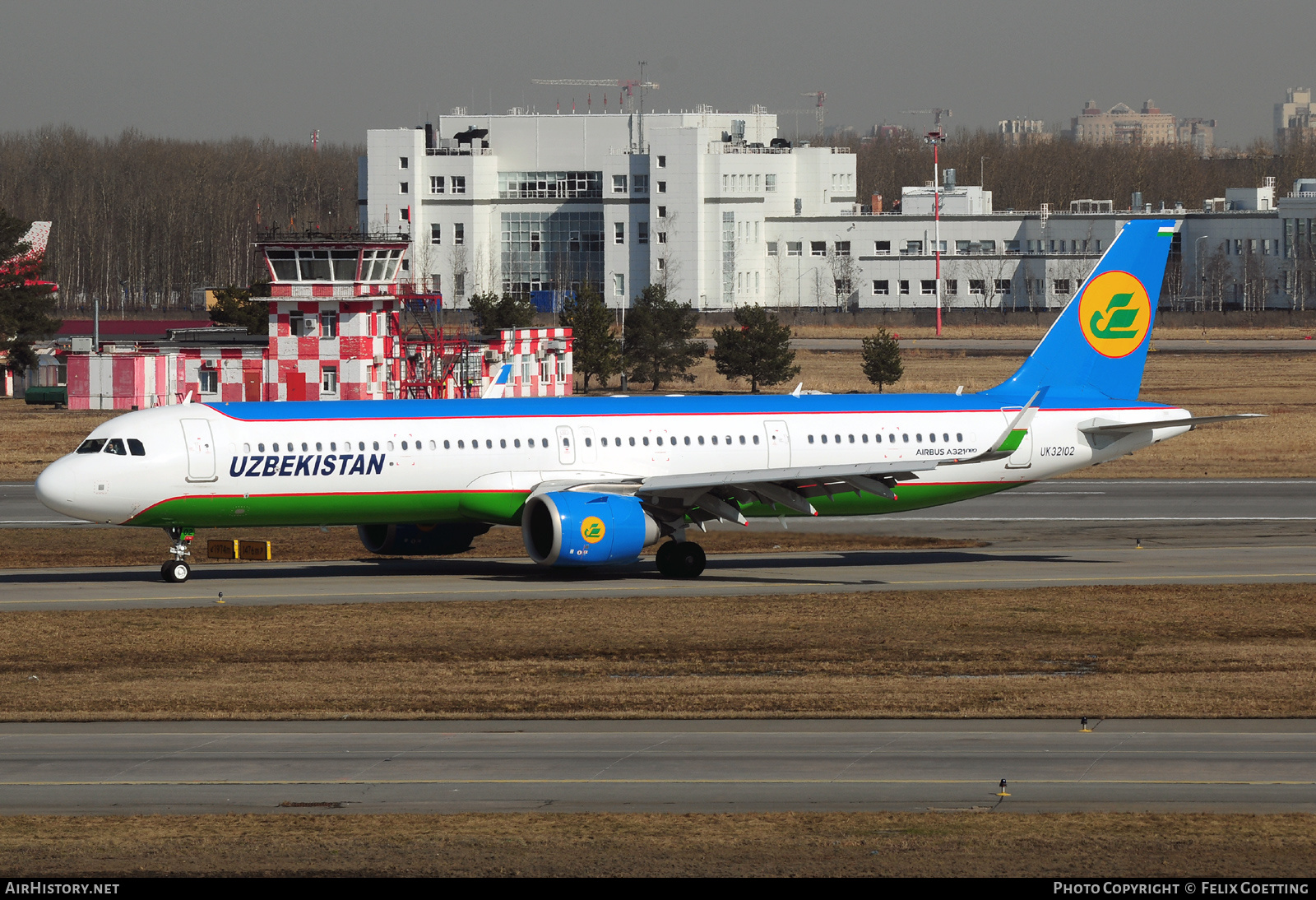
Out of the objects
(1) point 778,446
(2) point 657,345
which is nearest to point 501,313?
(2) point 657,345

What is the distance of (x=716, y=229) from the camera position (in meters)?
183

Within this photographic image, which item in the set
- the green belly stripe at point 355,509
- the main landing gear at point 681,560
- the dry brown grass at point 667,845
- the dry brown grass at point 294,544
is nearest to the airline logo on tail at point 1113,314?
the dry brown grass at point 294,544

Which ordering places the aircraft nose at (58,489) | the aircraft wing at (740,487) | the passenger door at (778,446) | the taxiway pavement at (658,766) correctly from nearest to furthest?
the taxiway pavement at (658,766)
the aircraft nose at (58,489)
the aircraft wing at (740,487)
the passenger door at (778,446)

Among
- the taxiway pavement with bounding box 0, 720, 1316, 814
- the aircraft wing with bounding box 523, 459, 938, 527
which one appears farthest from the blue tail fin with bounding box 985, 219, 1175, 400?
the taxiway pavement with bounding box 0, 720, 1316, 814

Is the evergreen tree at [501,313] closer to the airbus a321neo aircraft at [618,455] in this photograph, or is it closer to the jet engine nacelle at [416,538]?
the airbus a321neo aircraft at [618,455]

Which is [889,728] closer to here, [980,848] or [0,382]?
[980,848]

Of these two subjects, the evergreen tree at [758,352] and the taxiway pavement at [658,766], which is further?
the evergreen tree at [758,352]

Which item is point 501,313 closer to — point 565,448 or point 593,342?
point 593,342

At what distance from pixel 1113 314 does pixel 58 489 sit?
26956 millimetres

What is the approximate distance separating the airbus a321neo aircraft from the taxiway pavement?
13.3m

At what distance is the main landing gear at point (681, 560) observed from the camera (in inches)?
1496

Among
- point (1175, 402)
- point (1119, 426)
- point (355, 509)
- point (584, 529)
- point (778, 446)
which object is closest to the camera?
point (584, 529)

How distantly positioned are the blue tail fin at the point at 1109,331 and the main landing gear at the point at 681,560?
1032 cm
